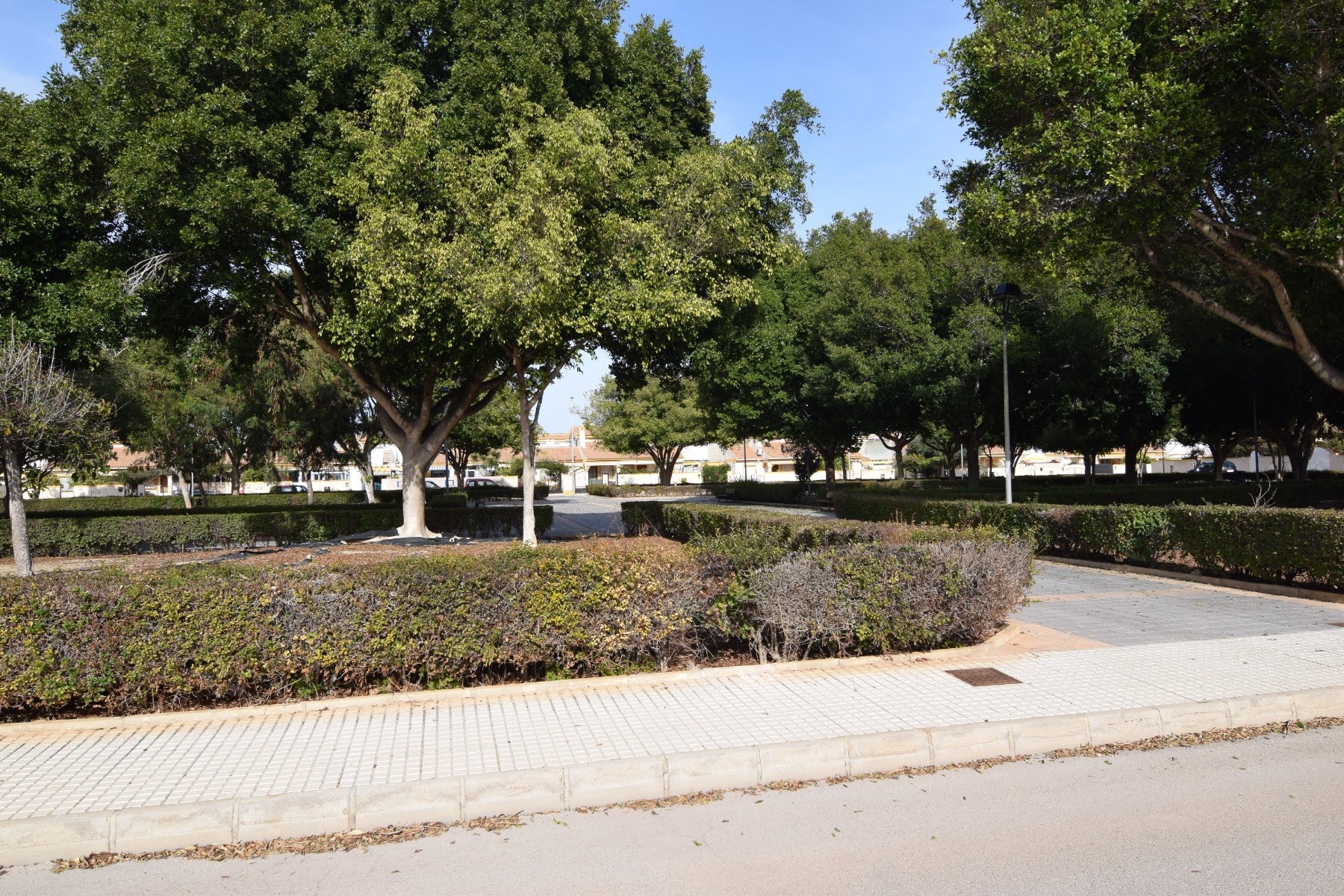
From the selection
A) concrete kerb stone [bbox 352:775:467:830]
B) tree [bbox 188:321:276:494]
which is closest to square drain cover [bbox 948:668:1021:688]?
concrete kerb stone [bbox 352:775:467:830]

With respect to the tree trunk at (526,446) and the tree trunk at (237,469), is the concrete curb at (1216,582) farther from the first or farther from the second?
the tree trunk at (237,469)

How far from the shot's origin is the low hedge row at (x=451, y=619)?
6.37 m

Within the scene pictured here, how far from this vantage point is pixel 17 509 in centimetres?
1262

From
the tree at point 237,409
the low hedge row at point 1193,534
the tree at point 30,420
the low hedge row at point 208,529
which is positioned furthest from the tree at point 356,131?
the tree at point 237,409

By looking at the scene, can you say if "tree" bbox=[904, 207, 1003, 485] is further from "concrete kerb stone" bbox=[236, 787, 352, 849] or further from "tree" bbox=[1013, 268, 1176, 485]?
"concrete kerb stone" bbox=[236, 787, 352, 849]

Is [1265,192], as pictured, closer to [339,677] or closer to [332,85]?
[339,677]

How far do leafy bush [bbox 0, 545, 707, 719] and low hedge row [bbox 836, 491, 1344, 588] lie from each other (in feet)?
21.2

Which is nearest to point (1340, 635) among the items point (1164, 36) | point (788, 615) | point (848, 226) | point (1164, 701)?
point (1164, 701)

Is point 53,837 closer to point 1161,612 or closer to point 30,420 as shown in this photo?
point 30,420

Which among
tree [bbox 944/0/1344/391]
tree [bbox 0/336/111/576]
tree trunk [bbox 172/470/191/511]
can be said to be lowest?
tree trunk [bbox 172/470/191/511]

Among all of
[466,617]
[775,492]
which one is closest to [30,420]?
[466,617]

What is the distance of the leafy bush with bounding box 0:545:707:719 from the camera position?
20.7 feet

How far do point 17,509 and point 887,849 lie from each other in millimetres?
13464

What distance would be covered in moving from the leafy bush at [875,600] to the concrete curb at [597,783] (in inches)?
81.4
